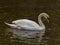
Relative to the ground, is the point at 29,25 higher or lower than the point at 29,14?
higher

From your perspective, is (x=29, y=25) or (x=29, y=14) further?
(x=29, y=14)

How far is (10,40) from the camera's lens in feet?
30.9

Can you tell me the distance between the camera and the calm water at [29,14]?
9.64 metres

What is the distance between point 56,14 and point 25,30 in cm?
250

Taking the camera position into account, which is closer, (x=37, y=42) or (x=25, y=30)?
(x=37, y=42)

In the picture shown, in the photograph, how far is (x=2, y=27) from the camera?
1068cm

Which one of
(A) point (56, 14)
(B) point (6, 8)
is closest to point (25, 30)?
(A) point (56, 14)

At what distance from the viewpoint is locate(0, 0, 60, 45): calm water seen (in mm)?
9638

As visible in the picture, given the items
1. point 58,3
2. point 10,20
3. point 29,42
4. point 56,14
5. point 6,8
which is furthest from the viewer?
point 58,3

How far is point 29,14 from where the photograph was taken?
43.0ft

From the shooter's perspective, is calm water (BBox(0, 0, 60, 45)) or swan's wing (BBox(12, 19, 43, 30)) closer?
calm water (BBox(0, 0, 60, 45))

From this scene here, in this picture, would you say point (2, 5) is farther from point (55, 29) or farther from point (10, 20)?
point (55, 29)

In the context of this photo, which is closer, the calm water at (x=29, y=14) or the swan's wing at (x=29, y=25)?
the calm water at (x=29, y=14)

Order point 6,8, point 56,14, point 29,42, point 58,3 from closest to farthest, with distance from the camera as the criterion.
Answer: point 29,42, point 56,14, point 6,8, point 58,3
